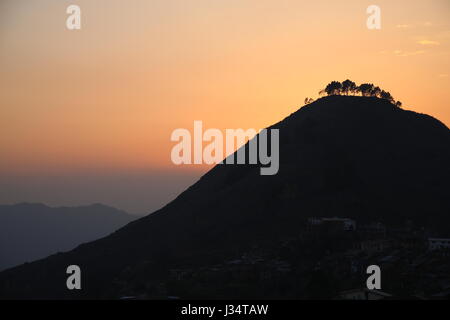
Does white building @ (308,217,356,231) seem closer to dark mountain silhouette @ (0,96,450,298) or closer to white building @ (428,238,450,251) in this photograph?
dark mountain silhouette @ (0,96,450,298)

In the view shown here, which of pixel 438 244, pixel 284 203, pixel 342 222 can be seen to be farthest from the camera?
pixel 284 203

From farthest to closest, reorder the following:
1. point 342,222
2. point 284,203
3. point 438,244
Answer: point 284,203 → point 342,222 → point 438,244

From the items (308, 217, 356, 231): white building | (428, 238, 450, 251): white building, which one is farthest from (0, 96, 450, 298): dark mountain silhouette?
(428, 238, 450, 251): white building

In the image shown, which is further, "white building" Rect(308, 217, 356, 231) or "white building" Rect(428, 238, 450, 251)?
"white building" Rect(308, 217, 356, 231)

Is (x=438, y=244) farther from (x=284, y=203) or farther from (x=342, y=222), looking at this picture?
(x=284, y=203)

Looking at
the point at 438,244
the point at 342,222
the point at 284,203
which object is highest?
the point at 284,203

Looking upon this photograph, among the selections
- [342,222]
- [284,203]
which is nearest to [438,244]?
[342,222]

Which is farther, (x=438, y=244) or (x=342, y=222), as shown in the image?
(x=342, y=222)

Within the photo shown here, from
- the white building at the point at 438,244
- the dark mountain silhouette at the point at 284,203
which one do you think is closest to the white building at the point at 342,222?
the dark mountain silhouette at the point at 284,203
